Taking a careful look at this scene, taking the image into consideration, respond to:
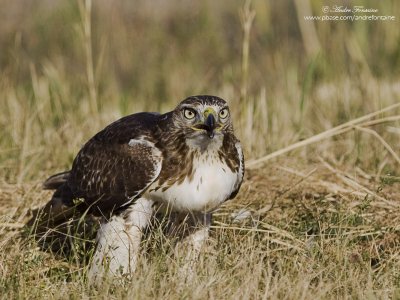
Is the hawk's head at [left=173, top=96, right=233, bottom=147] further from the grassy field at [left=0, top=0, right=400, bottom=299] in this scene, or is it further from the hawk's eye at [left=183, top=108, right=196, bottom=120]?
the grassy field at [left=0, top=0, right=400, bottom=299]

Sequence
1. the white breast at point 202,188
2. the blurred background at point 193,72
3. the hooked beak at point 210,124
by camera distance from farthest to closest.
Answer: the blurred background at point 193,72 → the white breast at point 202,188 → the hooked beak at point 210,124

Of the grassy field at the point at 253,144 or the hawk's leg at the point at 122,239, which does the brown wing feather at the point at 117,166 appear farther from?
the grassy field at the point at 253,144

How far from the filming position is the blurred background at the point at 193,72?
738 cm

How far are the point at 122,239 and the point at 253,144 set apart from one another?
7.38ft

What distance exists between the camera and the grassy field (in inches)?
193

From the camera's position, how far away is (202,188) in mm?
5203

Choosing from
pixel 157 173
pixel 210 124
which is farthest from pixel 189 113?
pixel 157 173

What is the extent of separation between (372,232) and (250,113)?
2.20 metres

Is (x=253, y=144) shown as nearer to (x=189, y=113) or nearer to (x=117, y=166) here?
(x=117, y=166)

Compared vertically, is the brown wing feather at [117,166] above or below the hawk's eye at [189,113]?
below

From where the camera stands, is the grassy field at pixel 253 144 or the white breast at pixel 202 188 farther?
the white breast at pixel 202 188

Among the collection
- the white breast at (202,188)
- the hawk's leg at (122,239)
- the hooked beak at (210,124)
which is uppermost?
the hooked beak at (210,124)

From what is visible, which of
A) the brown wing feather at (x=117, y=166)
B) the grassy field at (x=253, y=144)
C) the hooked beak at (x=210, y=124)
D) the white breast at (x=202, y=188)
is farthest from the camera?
the brown wing feather at (x=117, y=166)

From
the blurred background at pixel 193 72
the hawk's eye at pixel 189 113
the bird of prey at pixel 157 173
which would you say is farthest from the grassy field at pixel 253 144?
the hawk's eye at pixel 189 113
